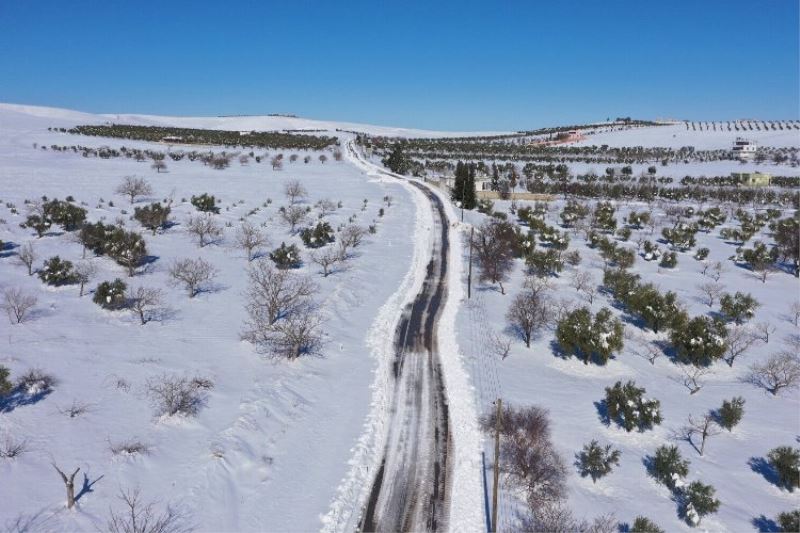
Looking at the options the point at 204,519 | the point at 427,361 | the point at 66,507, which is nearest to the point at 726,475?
the point at 427,361

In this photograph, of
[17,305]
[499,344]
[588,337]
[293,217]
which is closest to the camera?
[17,305]

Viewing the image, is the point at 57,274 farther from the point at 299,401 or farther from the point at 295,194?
the point at 295,194

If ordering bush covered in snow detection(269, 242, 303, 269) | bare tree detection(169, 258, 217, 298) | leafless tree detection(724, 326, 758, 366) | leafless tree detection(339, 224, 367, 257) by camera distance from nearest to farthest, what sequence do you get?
leafless tree detection(724, 326, 758, 366)
bare tree detection(169, 258, 217, 298)
bush covered in snow detection(269, 242, 303, 269)
leafless tree detection(339, 224, 367, 257)

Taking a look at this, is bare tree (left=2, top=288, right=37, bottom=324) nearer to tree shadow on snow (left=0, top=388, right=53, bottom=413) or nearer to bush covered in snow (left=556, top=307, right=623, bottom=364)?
tree shadow on snow (left=0, top=388, right=53, bottom=413)

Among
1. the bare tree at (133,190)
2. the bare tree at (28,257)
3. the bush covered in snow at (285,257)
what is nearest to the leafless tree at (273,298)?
the bush covered in snow at (285,257)

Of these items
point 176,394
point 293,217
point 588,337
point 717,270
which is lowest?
point 588,337

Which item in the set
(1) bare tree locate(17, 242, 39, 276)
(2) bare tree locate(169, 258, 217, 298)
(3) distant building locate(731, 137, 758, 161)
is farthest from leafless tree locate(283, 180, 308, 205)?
(3) distant building locate(731, 137, 758, 161)

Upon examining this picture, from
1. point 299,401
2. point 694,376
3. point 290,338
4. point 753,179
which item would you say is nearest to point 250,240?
point 290,338
